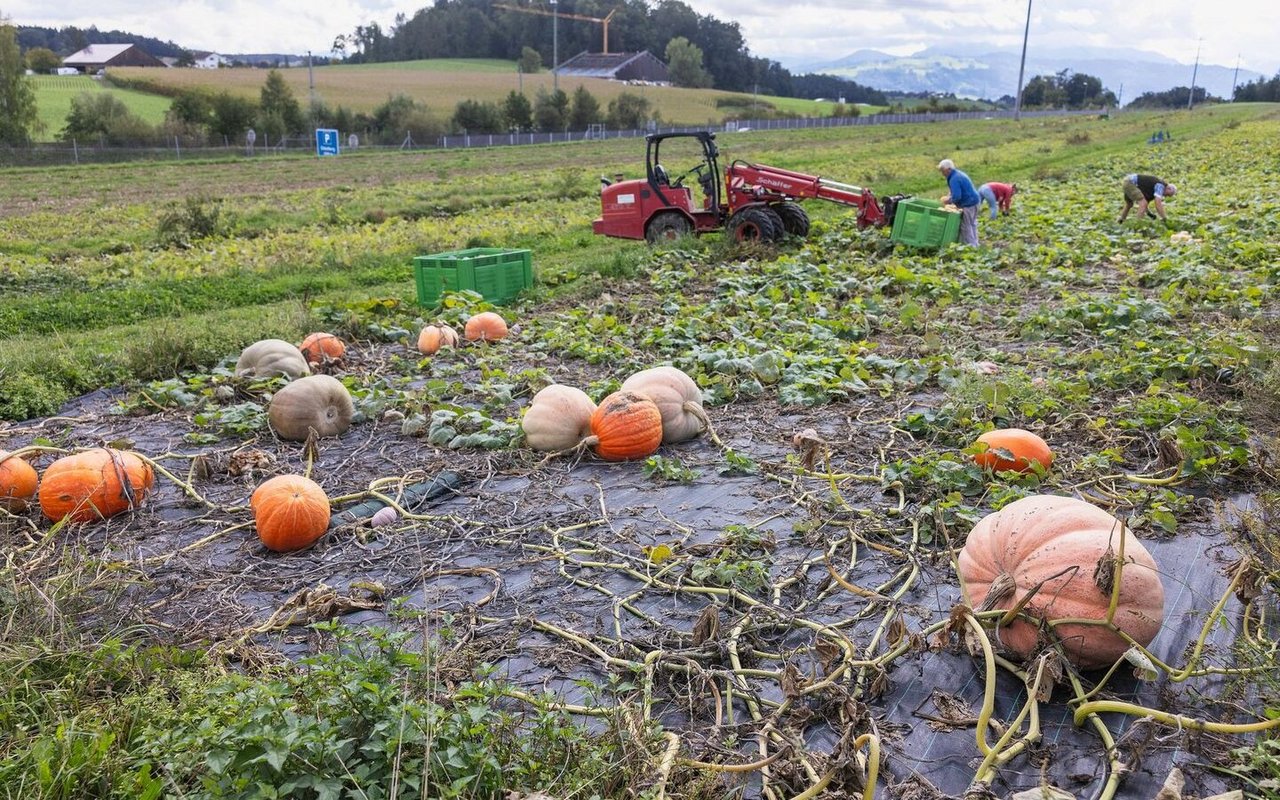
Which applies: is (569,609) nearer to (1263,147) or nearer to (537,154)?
(1263,147)

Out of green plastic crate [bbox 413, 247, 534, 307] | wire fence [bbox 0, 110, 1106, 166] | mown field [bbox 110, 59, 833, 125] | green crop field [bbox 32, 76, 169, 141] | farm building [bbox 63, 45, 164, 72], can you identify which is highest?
farm building [bbox 63, 45, 164, 72]

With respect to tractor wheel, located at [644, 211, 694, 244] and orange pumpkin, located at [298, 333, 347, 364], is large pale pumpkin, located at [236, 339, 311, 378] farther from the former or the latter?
tractor wheel, located at [644, 211, 694, 244]

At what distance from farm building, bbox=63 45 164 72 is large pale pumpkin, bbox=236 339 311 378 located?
13399 cm

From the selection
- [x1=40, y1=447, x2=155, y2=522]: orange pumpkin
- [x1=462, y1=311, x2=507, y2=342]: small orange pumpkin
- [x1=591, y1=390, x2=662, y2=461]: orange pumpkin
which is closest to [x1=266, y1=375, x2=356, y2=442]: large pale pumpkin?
[x1=40, y1=447, x2=155, y2=522]: orange pumpkin

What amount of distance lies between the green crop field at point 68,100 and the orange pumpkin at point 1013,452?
62.5 meters

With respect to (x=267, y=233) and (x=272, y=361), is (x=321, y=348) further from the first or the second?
(x=267, y=233)

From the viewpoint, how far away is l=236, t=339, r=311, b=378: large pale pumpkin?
7.56 metres

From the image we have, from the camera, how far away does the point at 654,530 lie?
4.74 m

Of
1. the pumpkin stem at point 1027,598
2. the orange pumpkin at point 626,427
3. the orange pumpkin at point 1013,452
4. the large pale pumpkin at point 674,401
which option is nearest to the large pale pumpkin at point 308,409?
the orange pumpkin at point 626,427

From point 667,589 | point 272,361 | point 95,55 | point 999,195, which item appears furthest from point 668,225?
point 95,55

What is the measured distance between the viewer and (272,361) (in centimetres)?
759

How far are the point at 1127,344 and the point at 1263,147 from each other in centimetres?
3099

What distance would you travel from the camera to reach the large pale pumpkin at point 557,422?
5.86m

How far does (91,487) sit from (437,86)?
96520 mm
